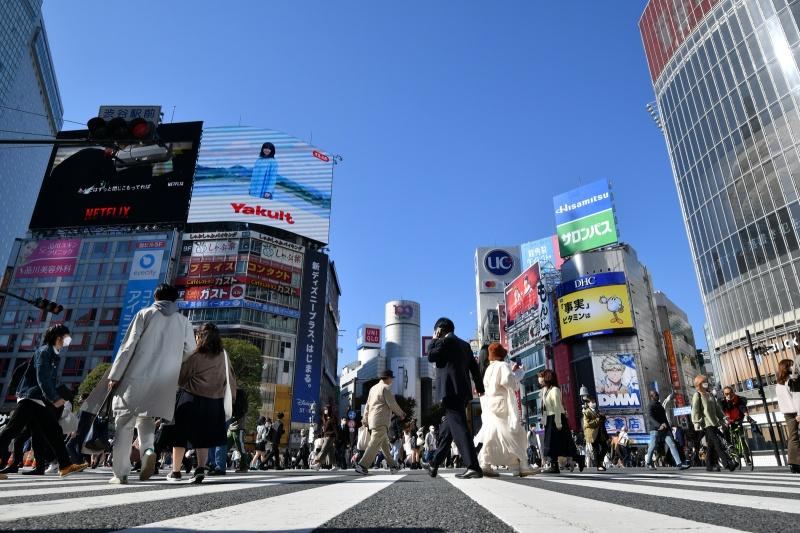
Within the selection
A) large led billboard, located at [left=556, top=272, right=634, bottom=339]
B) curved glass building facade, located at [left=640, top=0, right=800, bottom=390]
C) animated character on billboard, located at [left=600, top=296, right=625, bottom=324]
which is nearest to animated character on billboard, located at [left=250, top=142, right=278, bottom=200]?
large led billboard, located at [left=556, top=272, right=634, bottom=339]

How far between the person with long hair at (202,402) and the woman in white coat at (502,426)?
289cm

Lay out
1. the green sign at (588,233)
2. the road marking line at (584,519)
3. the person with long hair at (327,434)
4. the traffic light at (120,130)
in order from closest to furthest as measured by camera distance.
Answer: the road marking line at (584,519) → the traffic light at (120,130) → the person with long hair at (327,434) → the green sign at (588,233)

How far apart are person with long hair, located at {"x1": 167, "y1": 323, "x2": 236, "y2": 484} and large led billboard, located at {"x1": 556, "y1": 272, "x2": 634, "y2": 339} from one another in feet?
148

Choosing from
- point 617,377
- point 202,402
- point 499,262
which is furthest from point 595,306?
point 202,402

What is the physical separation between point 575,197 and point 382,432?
51.3m

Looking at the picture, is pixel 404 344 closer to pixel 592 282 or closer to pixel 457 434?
pixel 592 282

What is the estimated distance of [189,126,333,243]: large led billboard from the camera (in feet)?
185

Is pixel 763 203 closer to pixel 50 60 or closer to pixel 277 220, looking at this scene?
pixel 277 220

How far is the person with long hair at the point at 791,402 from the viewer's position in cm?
563

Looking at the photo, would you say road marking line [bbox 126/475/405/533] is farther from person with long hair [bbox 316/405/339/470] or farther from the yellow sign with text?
the yellow sign with text

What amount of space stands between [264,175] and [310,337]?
21876mm

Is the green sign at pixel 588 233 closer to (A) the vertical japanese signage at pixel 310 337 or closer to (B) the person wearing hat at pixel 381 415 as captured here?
(A) the vertical japanese signage at pixel 310 337

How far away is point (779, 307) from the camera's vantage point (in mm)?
36938

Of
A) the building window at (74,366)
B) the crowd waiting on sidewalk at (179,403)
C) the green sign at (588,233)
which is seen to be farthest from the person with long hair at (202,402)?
the building window at (74,366)
